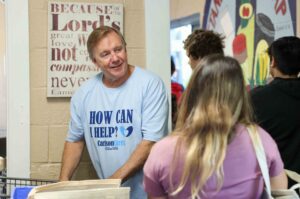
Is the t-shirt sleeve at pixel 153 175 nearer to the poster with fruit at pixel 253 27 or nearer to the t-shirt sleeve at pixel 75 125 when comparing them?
the t-shirt sleeve at pixel 75 125

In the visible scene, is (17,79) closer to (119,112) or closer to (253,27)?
(119,112)

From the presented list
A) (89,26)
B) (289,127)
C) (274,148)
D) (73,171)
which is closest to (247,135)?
(274,148)

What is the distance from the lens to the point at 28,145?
2.53 m

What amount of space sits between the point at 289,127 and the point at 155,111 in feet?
2.33

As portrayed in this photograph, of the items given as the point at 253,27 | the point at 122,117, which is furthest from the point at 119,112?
the point at 253,27

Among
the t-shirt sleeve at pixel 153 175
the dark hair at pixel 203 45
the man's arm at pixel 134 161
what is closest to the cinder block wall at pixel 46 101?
the dark hair at pixel 203 45

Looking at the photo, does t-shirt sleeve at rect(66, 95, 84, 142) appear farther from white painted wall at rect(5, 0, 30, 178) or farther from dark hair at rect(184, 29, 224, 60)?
dark hair at rect(184, 29, 224, 60)

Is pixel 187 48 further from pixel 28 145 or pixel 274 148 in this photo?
pixel 274 148

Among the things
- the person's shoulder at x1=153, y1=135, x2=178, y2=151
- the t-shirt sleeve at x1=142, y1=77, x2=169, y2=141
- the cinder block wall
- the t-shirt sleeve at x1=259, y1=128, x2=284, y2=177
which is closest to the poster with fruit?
the cinder block wall

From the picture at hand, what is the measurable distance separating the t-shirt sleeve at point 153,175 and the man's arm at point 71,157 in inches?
36.1

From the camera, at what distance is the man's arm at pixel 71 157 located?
235 cm

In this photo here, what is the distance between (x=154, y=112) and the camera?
215cm

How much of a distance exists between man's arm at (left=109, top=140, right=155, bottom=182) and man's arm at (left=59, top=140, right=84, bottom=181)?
0.31 m

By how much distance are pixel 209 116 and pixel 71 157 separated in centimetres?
115
